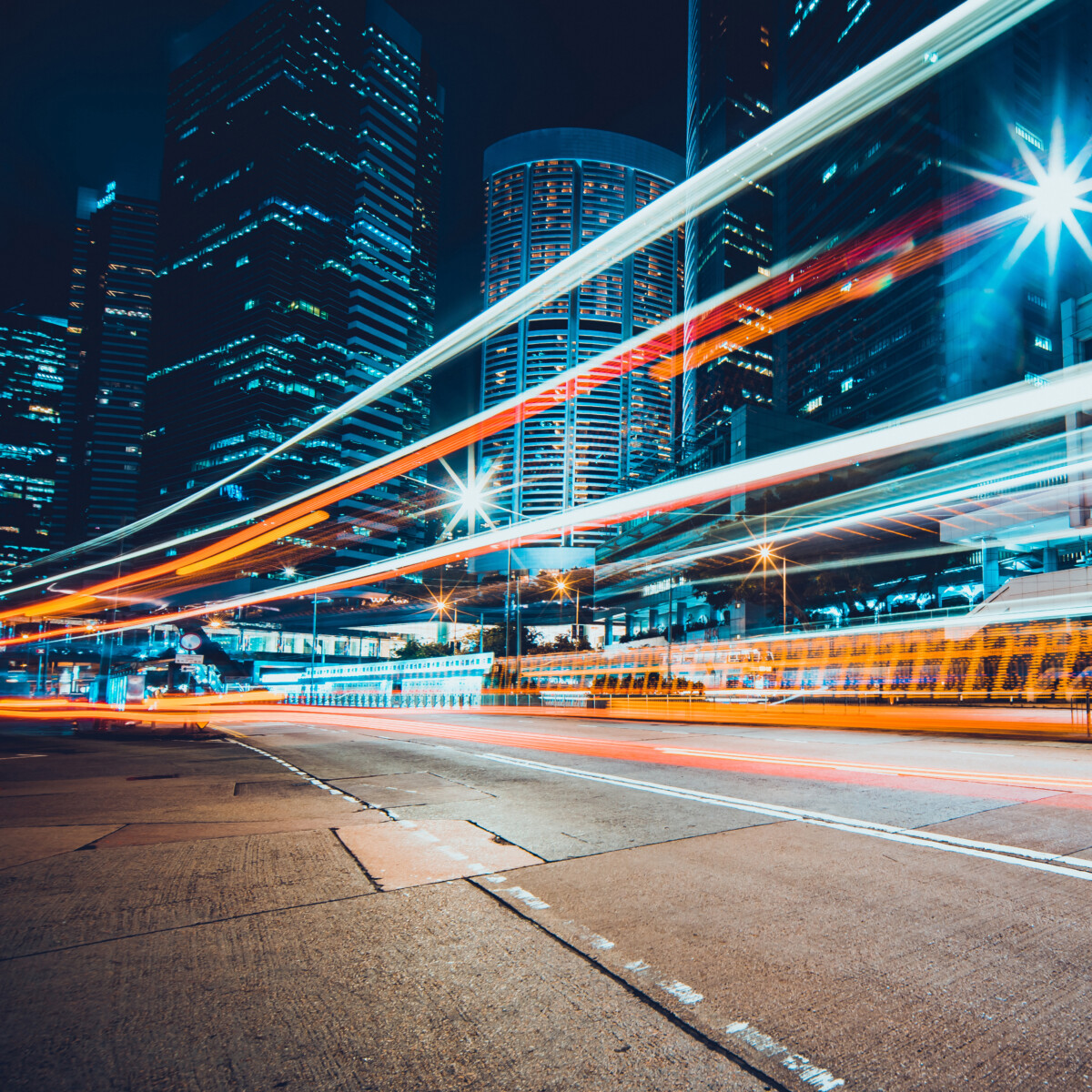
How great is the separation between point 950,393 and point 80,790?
349ft

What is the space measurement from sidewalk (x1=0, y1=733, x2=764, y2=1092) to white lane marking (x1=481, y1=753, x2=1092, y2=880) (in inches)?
153

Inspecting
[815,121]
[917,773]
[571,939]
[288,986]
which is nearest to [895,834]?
[571,939]

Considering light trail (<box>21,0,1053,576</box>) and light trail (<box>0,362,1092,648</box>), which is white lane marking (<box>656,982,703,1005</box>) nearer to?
light trail (<box>21,0,1053,576</box>)

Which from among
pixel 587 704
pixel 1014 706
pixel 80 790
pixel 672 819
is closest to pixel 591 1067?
pixel 672 819

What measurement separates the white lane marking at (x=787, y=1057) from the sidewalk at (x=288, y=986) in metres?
0.19

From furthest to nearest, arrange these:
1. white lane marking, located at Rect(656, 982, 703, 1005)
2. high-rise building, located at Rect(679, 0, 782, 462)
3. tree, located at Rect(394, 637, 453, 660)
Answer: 1. high-rise building, located at Rect(679, 0, 782, 462)
2. tree, located at Rect(394, 637, 453, 660)
3. white lane marking, located at Rect(656, 982, 703, 1005)

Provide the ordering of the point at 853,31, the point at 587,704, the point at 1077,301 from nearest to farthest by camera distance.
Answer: the point at 587,704 < the point at 1077,301 < the point at 853,31

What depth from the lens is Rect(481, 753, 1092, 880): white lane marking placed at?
5207 millimetres

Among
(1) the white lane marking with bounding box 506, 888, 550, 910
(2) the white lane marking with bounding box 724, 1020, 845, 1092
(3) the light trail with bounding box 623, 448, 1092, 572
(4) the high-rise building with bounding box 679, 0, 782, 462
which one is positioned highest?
(4) the high-rise building with bounding box 679, 0, 782, 462

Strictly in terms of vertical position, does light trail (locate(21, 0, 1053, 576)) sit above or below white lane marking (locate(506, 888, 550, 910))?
above

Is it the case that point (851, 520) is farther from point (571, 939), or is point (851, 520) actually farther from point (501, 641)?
point (571, 939)

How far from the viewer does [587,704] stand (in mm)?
40062

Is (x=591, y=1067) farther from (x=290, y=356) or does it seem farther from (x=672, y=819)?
(x=290, y=356)

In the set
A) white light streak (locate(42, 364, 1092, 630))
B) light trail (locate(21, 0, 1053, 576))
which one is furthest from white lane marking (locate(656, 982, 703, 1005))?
white light streak (locate(42, 364, 1092, 630))
